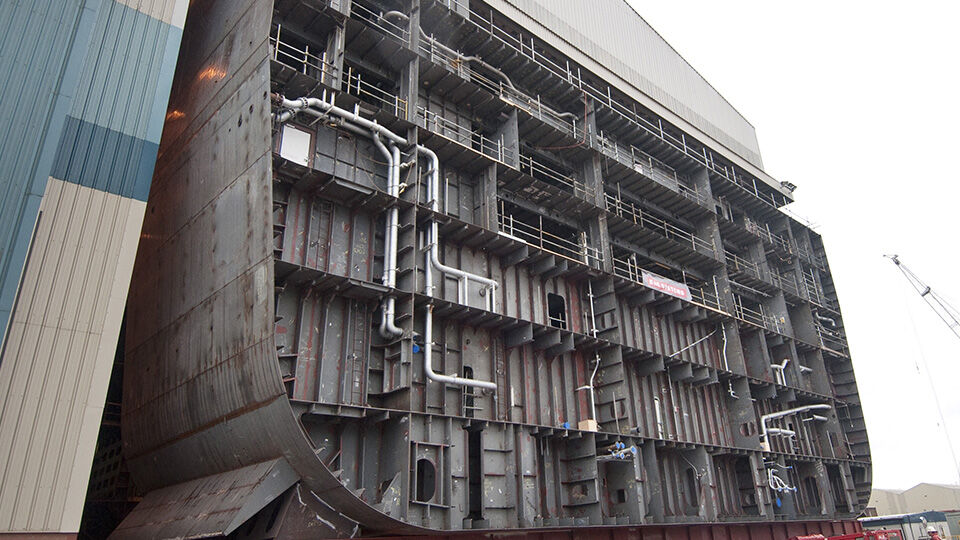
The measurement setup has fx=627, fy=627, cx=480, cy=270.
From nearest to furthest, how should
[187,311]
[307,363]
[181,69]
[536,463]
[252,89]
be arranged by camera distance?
[307,363] → [252,89] → [187,311] → [536,463] → [181,69]

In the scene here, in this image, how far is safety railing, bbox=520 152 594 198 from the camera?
20.2 m

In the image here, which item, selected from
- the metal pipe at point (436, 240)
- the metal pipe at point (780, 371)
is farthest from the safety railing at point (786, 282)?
the metal pipe at point (436, 240)

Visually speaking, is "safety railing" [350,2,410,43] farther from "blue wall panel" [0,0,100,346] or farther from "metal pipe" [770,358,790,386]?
"metal pipe" [770,358,790,386]

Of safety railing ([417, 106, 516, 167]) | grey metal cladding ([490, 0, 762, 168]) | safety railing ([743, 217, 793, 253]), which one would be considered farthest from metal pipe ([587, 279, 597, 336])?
safety railing ([743, 217, 793, 253])

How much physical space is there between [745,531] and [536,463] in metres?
8.69

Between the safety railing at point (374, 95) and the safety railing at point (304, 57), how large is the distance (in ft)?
2.40

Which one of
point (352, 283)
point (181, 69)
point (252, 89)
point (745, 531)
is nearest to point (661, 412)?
point (745, 531)

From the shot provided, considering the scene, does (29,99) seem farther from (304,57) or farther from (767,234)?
(767,234)

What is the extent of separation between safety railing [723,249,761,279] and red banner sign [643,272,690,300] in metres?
5.38

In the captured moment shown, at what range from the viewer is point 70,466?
401 inches

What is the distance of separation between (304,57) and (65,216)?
7.17 meters

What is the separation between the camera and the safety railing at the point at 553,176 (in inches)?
794

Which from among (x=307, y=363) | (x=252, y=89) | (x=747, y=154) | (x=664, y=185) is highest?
(x=747, y=154)

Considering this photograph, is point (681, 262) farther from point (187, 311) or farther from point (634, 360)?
point (187, 311)
